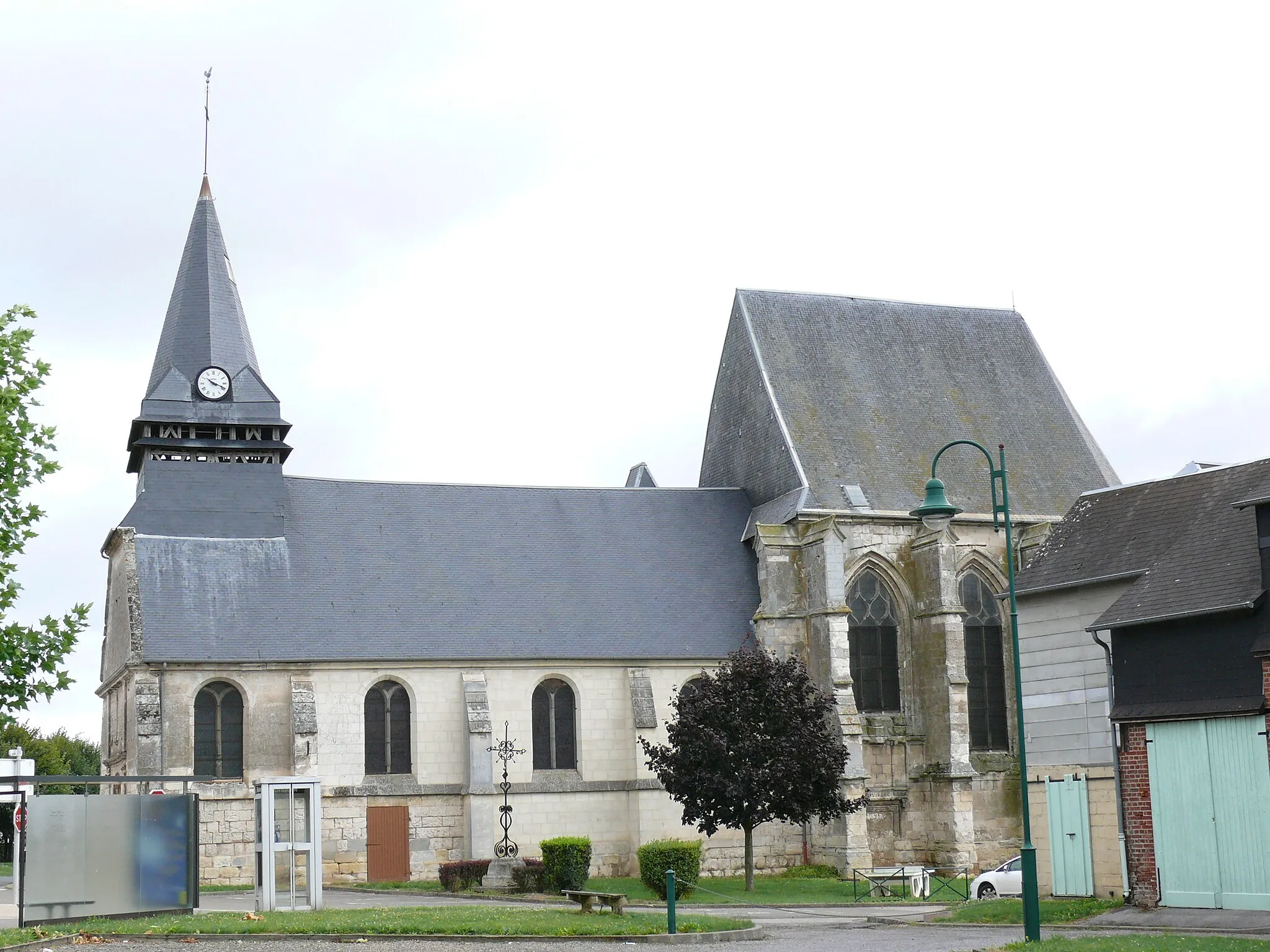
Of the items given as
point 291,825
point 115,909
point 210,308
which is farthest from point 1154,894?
point 210,308

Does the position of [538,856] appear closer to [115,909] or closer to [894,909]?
[894,909]

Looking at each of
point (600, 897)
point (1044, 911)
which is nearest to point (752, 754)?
point (600, 897)

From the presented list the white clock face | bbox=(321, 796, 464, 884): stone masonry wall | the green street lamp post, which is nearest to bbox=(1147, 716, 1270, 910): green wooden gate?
the green street lamp post

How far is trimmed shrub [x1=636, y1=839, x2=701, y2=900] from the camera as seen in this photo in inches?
1101

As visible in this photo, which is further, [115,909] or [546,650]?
[546,650]

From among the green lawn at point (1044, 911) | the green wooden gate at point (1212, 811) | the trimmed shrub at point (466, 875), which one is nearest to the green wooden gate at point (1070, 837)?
the green lawn at point (1044, 911)

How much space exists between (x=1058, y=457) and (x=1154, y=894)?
21.8 metres

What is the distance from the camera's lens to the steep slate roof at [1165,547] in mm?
20719

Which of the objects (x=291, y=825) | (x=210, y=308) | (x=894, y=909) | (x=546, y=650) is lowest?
(x=894, y=909)

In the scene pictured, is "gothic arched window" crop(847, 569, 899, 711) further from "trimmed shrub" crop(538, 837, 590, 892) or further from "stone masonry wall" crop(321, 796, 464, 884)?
"trimmed shrub" crop(538, 837, 590, 892)

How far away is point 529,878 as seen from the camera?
92.5ft

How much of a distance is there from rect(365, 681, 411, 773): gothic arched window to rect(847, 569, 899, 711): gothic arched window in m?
11.1

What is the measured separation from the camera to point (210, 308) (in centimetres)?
3766

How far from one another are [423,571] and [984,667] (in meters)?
14.6
